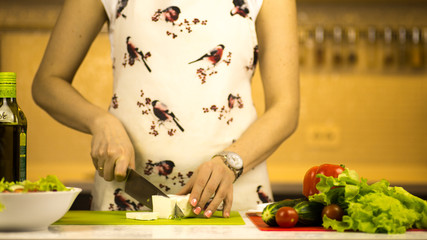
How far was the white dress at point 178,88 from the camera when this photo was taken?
1581 mm

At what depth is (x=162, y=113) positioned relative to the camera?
1.58 metres

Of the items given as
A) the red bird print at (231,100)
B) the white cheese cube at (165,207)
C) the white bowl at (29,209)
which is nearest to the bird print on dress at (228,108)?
the red bird print at (231,100)

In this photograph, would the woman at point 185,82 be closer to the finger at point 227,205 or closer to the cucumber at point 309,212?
the finger at point 227,205

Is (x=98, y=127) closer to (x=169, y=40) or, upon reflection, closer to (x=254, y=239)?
(x=169, y=40)

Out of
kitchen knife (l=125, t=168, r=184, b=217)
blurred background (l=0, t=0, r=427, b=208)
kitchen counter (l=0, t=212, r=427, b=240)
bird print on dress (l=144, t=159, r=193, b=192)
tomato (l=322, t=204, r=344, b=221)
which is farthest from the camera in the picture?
blurred background (l=0, t=0, r=427, b=208)

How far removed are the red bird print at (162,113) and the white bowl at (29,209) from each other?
1.76ft

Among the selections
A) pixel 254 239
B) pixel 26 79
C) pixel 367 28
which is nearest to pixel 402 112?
pixel 367 28

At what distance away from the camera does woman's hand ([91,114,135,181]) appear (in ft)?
4.54

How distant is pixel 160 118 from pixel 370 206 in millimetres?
651

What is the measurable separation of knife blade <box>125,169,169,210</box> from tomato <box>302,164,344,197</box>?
312 millimetres

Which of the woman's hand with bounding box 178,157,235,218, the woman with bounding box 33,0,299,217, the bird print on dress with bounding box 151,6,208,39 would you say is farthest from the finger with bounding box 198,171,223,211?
the bird print on dress with bounding box 151,6,208,39

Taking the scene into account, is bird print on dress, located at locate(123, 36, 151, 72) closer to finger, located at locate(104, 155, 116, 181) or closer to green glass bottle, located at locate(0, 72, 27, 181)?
finger, located at locate(104, 155, 116, 181)

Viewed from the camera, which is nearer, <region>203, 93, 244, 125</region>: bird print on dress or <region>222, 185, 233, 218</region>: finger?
<region>222, 185, 233, 218</region>: finger

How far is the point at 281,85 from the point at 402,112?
245cm
